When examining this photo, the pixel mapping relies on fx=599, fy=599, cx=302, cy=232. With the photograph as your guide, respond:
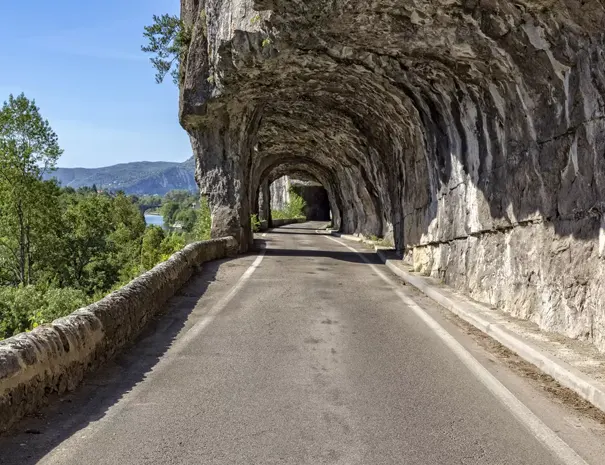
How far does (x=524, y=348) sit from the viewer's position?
7164 millimetres

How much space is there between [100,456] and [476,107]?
910cm

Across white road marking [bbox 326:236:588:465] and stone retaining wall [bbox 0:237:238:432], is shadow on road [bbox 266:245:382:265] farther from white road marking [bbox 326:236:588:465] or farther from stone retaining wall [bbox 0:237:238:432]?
stone retaining wall [bbox 0:237:238:432]

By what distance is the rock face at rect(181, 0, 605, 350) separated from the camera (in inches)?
286

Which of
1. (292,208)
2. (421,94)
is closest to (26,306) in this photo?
(421,94)

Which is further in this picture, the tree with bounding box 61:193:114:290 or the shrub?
the tree with bounding box 61:193:114:290

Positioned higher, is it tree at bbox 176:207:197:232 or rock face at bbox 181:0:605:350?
rock face at bbox 181:0:605:350

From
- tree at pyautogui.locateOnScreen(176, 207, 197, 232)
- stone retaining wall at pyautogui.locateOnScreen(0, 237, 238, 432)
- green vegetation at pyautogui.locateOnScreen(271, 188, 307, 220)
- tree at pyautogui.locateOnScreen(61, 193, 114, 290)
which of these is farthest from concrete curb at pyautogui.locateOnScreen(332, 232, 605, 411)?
tree at pyautogui.locateOnScreen(176, 207, 197, 232)


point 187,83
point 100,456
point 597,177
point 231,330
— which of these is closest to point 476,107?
point 597,177

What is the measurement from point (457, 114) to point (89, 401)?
371 inches

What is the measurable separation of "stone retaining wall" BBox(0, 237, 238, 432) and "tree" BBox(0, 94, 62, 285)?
37341 millimetres

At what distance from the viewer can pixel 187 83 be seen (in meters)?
20.7

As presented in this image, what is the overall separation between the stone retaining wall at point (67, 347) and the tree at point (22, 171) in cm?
3734

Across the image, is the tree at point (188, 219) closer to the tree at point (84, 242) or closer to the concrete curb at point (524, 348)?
the tree at point (84, 242)

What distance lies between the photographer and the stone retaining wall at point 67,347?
4.80 meters
